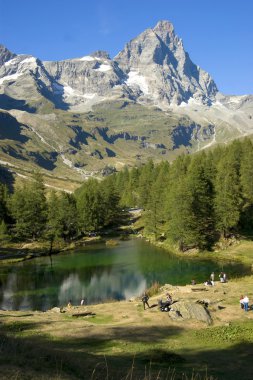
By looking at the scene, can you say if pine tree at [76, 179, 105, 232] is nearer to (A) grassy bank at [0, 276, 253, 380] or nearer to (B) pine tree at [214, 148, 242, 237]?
(B) pine tree at [214, 148, 242, 237]

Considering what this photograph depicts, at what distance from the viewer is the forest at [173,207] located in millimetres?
Result: 103562

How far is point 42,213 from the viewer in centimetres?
12900

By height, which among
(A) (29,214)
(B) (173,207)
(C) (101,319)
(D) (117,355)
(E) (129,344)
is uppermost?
(B) (173,207)

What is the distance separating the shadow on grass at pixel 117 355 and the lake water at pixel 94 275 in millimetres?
28763

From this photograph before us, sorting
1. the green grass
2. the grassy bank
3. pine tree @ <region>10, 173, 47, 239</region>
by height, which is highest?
pine tree @ <region>10, 173, 47, 239</region>

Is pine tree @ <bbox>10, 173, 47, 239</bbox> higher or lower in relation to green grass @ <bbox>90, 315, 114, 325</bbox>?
higher

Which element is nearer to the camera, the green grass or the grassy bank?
the grassy bank

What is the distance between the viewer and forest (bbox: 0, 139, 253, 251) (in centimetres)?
10356

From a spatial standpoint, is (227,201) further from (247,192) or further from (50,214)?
(50,214)

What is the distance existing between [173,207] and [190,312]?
6817cm

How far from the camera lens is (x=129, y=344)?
31.7 meters

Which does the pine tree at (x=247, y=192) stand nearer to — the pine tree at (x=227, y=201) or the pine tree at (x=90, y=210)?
the pine tree at (x=227, y=201)

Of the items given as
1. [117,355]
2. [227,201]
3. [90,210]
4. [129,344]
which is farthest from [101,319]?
[90,210]

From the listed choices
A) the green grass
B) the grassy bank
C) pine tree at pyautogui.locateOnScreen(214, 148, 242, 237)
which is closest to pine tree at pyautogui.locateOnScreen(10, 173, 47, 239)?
pine tree at pyautogui.locateOnScreen(214, 148, 242, 237)
